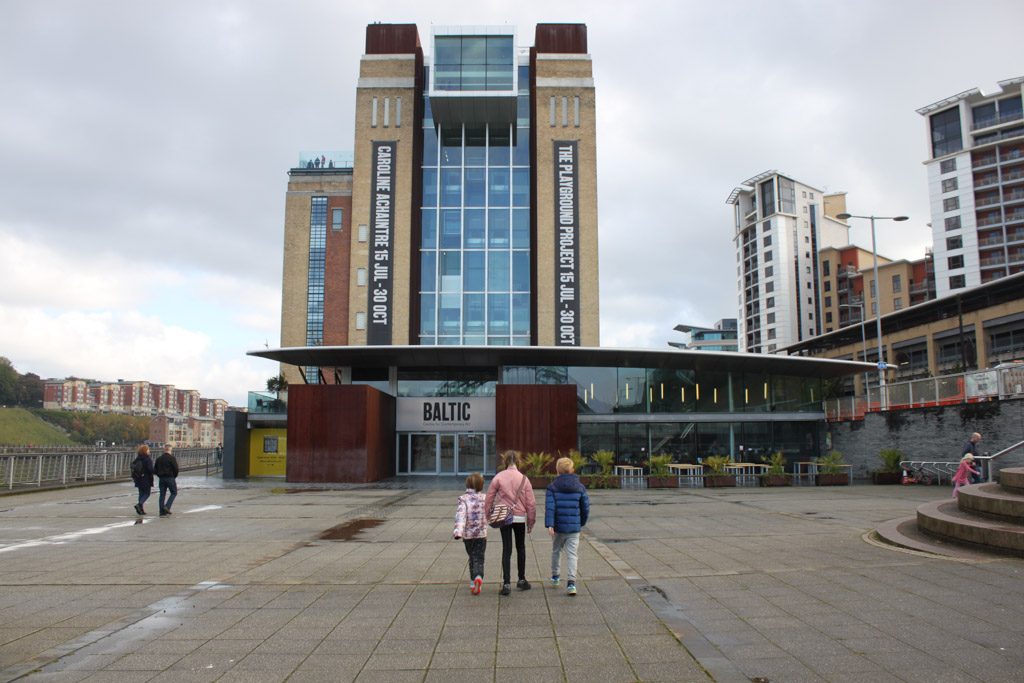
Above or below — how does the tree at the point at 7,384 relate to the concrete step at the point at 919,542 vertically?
above

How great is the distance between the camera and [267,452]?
32.7 metres

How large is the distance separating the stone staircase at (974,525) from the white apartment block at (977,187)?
7049 cm

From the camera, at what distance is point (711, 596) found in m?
7.12

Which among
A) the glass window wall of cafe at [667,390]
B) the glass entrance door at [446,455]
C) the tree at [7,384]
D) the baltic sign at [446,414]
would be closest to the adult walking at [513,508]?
the glass window wall of cafe at [667,390]

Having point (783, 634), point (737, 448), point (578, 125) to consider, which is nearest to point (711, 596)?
point (783, 634)

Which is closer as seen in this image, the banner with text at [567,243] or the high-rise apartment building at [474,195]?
the banner with text at [567,243]

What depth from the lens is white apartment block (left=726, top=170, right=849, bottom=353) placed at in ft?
325

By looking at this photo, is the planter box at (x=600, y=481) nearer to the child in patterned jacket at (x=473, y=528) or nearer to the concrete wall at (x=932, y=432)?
the concrete wall at (x=932, y=432)

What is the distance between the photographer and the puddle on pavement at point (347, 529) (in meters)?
11.7

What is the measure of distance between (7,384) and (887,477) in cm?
12858

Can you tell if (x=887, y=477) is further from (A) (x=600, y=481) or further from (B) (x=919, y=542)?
(B) (x=919, y=542)

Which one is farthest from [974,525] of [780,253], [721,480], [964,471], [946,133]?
[780,253]

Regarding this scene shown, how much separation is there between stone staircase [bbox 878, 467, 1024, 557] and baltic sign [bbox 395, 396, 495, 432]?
21.5 m

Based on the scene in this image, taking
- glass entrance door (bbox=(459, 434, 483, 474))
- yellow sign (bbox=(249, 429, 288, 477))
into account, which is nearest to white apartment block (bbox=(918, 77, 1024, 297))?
glass entrance door (bbox=(459, 434, 483, 474))
